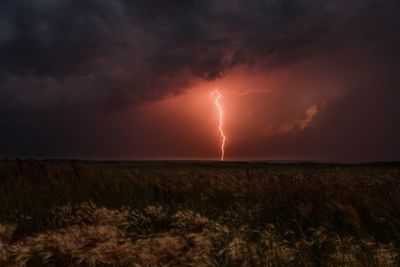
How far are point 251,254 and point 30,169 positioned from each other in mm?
11035

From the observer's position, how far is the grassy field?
11.4 feet

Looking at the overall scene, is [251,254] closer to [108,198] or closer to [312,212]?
[312,212]

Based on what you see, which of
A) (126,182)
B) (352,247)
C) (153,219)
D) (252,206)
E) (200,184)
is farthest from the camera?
(126,182)

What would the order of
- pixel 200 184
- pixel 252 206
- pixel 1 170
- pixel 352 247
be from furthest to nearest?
pixel 1 170 < pixel 200 184 < pixel 252 206 < pixel 352 247

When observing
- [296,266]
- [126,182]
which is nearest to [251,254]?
[296,266]

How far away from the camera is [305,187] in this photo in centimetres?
766

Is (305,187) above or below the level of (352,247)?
above

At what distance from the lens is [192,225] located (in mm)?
5035

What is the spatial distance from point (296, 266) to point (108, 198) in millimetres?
5719

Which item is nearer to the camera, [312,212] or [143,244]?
[143,244]

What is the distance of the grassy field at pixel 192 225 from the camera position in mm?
3479

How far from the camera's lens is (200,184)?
9.26m

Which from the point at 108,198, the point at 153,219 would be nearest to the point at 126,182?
the point at 108,198

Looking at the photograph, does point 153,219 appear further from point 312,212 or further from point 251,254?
point 251,254
